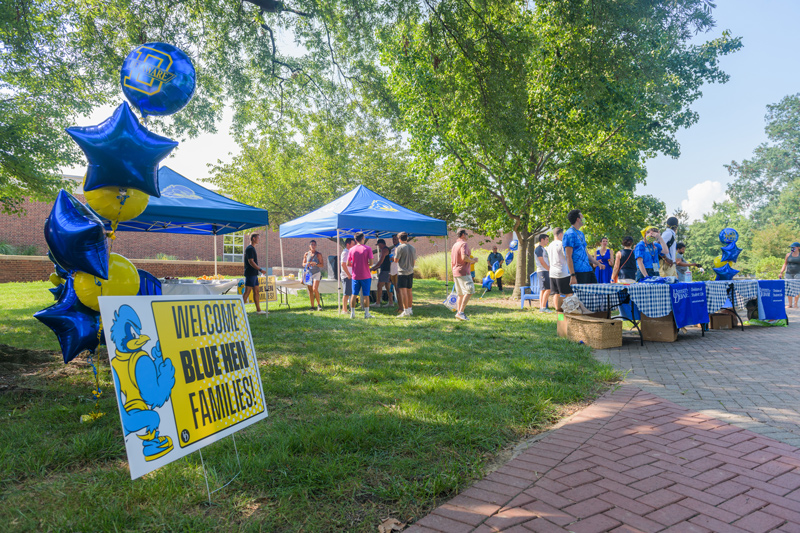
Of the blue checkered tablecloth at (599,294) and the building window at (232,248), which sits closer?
the blue checkered tablecloth at (599,294)

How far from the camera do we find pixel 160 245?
94.8ft

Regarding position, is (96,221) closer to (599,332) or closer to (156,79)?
(156,79)

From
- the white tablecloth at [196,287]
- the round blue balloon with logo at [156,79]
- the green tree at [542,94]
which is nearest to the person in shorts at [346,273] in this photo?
the white tablecloth at [196,287]

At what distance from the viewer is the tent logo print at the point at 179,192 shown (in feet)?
29.5

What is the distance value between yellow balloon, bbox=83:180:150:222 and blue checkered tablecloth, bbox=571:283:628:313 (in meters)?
6.05

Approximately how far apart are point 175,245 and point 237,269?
6.23 metres

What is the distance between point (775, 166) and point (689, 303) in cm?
7924

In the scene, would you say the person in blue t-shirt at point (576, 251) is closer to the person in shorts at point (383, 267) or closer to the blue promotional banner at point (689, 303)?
the blue promotional banner at point (689, 303)

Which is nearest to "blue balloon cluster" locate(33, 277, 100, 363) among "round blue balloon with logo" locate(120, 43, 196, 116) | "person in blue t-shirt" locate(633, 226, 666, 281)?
"round blue balloon with logo" locate(120, 43, 196, 116)

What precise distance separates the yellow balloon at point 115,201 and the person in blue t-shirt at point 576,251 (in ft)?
21.5

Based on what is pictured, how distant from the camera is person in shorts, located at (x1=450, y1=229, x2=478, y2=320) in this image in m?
9.16

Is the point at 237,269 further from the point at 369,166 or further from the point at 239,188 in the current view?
the point at 369,166

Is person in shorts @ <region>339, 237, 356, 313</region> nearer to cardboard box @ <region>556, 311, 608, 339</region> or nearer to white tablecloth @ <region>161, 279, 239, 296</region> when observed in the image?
white tablecloth @ <region>161, 279, 239, 296</region>

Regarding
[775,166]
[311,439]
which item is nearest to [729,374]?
[311,439]
